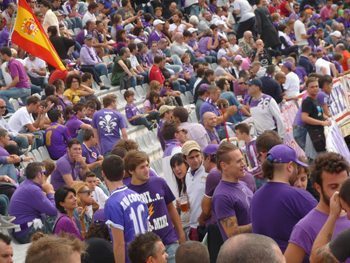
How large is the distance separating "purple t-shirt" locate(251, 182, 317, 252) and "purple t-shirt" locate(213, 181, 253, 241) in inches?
35.2

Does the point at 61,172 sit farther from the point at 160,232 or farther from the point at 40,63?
the point at 40,63

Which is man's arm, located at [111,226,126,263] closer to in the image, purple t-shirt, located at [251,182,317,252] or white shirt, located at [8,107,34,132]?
purple t-shirt, located at [251,182,317,252]

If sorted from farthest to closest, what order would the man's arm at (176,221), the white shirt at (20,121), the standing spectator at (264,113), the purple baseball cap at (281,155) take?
1. the standing spectator at (264,113)
2. the white shirt at (20,121)
3. the man's arm at (176,221)
4. the purple baseball cap at (281,155)

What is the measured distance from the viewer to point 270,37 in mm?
26250

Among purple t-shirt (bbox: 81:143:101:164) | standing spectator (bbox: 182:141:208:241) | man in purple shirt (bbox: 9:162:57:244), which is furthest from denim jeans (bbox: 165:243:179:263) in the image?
purple t-shirt (bbox: 81:143:101:164)

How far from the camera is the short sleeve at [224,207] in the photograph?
7.73 metres

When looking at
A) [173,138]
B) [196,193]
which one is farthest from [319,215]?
[173,138]

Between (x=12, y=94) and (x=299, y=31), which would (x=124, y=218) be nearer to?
(x=12, y=94)

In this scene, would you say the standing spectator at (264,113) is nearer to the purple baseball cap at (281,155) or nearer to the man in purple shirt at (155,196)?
the man in purple shirt at (155,196)

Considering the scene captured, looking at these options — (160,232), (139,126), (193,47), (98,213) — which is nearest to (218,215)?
(160,232)

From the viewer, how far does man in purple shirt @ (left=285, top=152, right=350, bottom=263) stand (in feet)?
19.8

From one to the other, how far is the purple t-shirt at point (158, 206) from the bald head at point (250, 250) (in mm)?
4225

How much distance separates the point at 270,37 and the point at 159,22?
11.7ft

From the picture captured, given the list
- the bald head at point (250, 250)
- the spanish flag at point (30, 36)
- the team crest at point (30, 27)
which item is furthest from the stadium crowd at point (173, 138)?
the team crest at point (30, 27)
